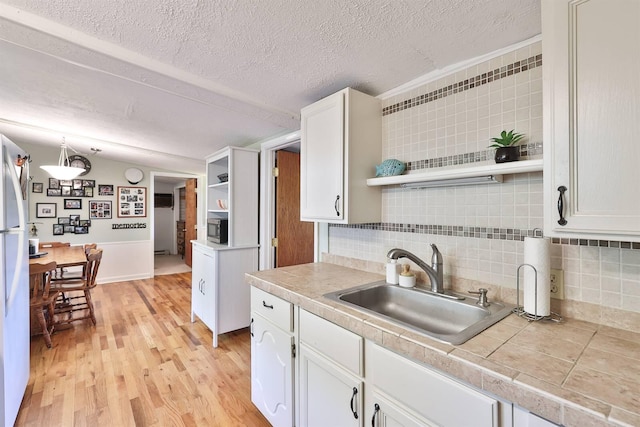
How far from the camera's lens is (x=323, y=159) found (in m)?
1.78

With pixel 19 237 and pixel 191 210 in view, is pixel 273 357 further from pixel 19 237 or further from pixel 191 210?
pixel 191 210

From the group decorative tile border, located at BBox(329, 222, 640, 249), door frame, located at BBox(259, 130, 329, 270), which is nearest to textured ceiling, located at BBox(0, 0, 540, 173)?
door frame, located at BBox(259, 130, 329, 270)

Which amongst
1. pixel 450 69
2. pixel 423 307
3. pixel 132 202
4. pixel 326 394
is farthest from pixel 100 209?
pixel 450 69

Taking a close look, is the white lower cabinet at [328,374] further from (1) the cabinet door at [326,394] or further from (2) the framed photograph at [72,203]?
(2) the framed photograph at [72,203]

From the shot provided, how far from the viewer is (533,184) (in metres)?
1.19

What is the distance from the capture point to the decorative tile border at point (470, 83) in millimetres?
1221

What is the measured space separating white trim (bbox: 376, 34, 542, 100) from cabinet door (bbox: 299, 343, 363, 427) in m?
1.53

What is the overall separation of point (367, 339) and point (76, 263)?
3.42 metres

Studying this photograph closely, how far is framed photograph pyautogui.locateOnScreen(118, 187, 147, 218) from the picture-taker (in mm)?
5250

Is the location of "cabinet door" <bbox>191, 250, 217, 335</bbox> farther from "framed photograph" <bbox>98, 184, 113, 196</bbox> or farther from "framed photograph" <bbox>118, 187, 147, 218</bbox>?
"framed photograph" <bbox>98, 184, 113, 196</bbox>

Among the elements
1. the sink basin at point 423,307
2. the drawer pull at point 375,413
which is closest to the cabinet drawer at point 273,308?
the sink basin at point 423,307

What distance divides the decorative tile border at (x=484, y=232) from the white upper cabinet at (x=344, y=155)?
13 cm

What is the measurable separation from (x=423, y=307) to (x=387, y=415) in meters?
0.57

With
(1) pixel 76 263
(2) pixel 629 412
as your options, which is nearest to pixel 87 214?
(1) pixel 76 263
